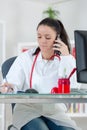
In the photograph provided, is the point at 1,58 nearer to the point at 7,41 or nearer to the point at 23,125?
the point at 7,41

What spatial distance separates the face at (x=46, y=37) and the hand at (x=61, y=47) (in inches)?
1.7

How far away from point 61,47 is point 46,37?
132 millimetres

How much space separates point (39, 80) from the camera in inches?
80.8

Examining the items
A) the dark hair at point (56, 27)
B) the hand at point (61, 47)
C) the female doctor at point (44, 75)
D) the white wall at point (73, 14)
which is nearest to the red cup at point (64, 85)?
the female doctor at point (44, 75)

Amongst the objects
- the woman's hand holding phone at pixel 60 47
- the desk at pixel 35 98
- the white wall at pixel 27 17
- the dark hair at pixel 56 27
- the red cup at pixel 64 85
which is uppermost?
the white wall at pixel 27 17

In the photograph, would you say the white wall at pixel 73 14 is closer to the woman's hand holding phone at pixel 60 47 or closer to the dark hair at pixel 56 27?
the dark hair at pixel 56 27

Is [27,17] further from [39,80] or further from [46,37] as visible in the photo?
[39,80]

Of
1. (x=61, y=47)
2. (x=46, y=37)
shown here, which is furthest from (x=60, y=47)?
(x=46, y=37)

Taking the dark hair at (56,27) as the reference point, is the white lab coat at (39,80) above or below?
below

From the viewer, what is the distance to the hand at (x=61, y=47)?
2078 mm

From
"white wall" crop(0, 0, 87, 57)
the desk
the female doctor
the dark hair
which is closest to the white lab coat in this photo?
the female doctor

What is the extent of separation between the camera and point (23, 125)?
1.88 meters

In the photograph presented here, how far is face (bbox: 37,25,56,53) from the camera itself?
6.93 feet

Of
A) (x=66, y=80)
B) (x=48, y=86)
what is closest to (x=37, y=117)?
(x=48, y=86)
